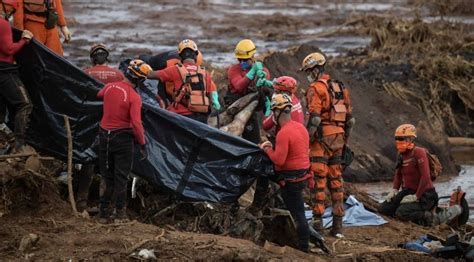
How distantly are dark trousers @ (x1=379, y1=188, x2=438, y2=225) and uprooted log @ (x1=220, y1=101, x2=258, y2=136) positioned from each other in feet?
8.89

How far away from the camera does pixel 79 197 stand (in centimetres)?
1209

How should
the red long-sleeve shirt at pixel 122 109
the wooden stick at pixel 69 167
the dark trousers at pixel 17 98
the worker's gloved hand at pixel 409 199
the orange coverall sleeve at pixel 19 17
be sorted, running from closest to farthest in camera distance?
1. the red long-sleeve shirt at pixel 122 109
2. the wooden stick at pixel 69 167
3. the dark trousers at pixel 17 98
4. the orange coverall sleeve at pixel 19 17
5. the worker's gloved hand at pixel 409 199

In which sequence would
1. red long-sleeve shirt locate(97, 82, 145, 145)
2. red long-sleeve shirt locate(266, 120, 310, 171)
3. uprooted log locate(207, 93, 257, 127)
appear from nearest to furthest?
red long-sleeve shirt locate(97, 82, 145, 145) → red long-sleeve shirt locate(266, 120, 310, 171) → uprooted log locate(207, 93, 257, 127)

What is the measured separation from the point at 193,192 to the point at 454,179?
30.7 ft

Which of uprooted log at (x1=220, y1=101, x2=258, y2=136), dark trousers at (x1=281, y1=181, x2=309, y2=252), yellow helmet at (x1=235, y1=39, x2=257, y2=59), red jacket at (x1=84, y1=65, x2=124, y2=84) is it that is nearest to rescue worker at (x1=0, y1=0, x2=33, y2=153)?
red jacket at (x1=84, y1=65, x2=124, y2=84)

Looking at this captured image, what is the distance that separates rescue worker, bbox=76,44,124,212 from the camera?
39.7 feet

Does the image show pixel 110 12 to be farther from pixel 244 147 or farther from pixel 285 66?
pixel 244 147

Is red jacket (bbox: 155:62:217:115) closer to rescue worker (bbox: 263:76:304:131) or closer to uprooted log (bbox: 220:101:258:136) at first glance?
uprooted log (bbox: 220:101:258:136)

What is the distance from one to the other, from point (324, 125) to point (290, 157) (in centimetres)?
148

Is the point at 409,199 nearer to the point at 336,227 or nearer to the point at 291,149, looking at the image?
the point at 336,227

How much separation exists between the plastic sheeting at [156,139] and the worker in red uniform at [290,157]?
47 centimetres

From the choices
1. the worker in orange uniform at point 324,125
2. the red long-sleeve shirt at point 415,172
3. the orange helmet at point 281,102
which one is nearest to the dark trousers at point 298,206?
the orange helmet at point 281,102

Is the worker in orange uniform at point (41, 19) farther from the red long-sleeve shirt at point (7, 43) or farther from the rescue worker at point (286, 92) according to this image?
the rescue worker at point (286, 92)

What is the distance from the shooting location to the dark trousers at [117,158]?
11.1m
